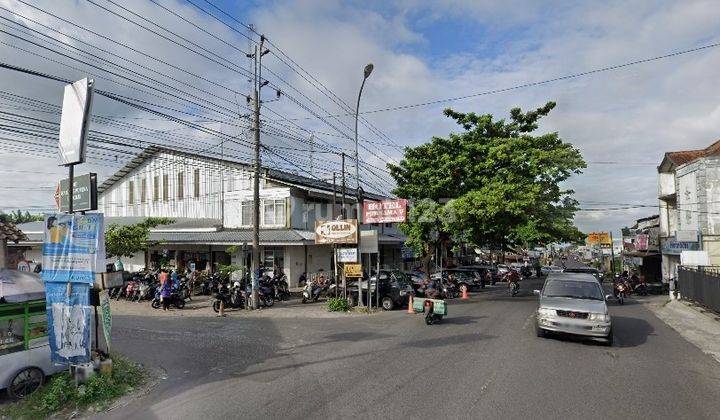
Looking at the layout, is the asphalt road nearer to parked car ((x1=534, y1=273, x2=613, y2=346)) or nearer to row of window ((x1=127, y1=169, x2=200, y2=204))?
parked car ((x1=534, y1=273, x2=613, y2=346))

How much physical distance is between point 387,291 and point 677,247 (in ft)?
70.9

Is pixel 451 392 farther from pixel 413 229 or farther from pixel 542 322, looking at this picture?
pixel 413 229

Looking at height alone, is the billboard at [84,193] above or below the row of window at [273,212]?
below

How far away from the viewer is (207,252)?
3067cm

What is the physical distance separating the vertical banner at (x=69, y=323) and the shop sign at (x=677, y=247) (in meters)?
31.0

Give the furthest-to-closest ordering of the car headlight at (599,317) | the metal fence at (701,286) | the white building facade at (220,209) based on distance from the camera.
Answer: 1. the white building facade at (220,209)
2. the metal fence at (701,286)
3. the car headlight at (599,317)

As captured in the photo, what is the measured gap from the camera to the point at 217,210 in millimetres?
31641

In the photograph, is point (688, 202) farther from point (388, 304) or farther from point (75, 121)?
point (75, 121)

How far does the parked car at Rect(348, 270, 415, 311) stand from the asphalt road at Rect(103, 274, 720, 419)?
14.7ft

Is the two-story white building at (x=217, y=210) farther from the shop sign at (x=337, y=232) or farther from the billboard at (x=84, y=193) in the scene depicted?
the billboard at (x=84, y=193)

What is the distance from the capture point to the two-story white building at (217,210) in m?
28.2

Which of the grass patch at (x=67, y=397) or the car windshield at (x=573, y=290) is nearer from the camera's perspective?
the grass patch at (x=67, y=397)

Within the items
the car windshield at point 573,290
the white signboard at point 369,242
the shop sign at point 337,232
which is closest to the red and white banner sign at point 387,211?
the white signboard at point 369,242

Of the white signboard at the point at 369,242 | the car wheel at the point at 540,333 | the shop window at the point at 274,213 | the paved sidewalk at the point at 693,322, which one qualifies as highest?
the shop window at the point at 274,213
